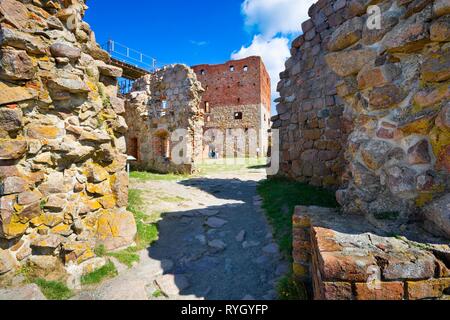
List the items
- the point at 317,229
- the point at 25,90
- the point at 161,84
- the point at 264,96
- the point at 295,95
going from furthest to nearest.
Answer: the point at 264,96, the point at 161,84, the point at 295,95, the point at 25,90, the point at 317,229

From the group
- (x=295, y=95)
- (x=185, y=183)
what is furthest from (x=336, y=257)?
(x=185, y=183)

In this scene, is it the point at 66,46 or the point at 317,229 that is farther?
the point at 66,46

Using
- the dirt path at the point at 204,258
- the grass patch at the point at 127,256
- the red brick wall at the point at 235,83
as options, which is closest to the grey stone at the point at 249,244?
the dirt path at the point at 204,258

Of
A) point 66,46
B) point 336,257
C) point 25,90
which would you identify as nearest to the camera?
point 336,257

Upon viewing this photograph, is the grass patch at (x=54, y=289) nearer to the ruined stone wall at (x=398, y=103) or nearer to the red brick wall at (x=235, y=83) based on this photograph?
the ruined stone wall at (x=398, y=103)

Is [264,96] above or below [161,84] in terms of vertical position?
above

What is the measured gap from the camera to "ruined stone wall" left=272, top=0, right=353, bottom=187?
544cm

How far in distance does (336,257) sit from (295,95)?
552 centimetres

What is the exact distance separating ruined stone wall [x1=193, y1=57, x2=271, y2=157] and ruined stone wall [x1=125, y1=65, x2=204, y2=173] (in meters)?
12.4

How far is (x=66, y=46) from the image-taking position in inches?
122

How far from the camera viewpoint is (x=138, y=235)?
401 cm

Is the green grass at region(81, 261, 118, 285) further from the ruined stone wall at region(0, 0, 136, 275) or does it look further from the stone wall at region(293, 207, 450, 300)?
the stone wall at region(293, 207, 450, 300)

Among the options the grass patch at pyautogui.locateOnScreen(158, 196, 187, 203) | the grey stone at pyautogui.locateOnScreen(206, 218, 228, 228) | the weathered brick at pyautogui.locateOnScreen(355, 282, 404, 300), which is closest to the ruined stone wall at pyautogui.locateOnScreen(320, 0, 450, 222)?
the weathered brick at pyautogui.locateOnScreen(355, 282, 404, 300)
